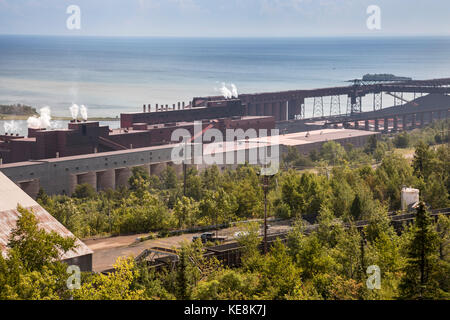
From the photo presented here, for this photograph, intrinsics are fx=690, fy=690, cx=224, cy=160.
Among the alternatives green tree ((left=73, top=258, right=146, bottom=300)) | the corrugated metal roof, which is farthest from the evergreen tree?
the corrugated metal roof

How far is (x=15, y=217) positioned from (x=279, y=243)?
5.85 meters

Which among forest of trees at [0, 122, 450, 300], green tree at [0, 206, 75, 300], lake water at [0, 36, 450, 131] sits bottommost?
forest of trees at [0, 122, 450, 300]

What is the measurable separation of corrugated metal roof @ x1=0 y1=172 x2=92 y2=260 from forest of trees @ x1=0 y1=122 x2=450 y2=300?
2.13 ft

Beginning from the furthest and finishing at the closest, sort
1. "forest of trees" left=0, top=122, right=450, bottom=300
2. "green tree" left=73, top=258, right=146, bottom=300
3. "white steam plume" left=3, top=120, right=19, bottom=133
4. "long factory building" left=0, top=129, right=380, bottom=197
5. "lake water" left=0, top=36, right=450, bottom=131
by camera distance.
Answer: "lake water" left=0, top=36, right=450, bottom=131 < "white steam plume" left=3, top=120, right=19, bottom=133 < "long factory building" left=0, top=129, right=380, bottom=197 < "forest of trees" left=0, top=122, right=450, bottom=300 < "green tree" left=73, top=258, right=146, bottom=300

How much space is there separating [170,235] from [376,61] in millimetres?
154151

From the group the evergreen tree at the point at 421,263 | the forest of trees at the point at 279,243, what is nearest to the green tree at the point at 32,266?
the forest of trees at the point at 279,243

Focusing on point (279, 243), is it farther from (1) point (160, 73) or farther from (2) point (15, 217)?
(1) point (160, 73)

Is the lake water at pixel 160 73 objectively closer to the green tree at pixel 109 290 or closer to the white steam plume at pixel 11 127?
the white steam plume at pixel 11 127

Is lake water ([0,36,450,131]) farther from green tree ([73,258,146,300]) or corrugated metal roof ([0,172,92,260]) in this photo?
green tree ([73,258,146,300])

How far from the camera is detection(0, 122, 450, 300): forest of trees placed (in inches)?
495

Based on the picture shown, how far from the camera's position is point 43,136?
3312 cm

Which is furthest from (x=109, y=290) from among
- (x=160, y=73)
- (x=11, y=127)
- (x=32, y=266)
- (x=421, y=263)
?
(x=160, y=73)

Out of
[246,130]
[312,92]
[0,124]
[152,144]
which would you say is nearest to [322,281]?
[152,144]

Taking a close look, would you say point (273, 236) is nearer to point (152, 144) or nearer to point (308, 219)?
point (308, 219)
